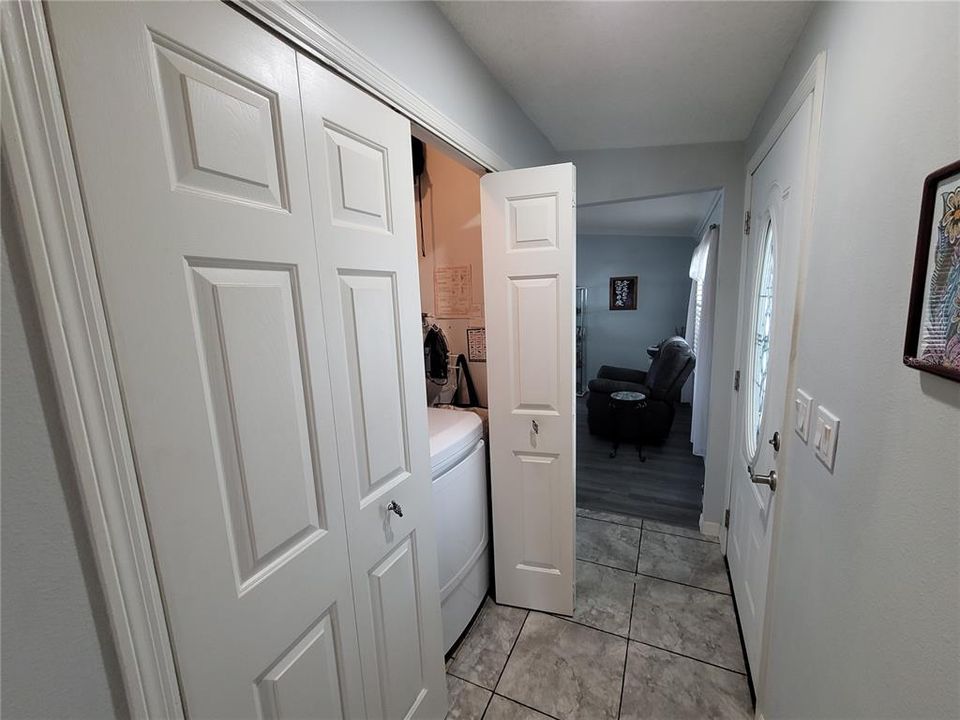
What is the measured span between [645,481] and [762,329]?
1.82 metres

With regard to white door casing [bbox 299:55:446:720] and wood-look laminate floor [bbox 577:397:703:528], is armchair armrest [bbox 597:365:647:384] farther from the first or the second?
white door casing [bbox 299:55:446:720]

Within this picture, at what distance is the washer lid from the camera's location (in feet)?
5.03

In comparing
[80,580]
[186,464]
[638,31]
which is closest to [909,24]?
[638,31]

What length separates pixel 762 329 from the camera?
1744 mm

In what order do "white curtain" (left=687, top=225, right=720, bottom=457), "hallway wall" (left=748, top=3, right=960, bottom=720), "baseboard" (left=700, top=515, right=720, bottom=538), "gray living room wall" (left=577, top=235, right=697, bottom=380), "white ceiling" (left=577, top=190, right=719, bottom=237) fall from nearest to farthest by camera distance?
"hallway wall" (left=748, top=3, right=960, bottom=720) < "baseboard" (left=700, top=515, right=720, bottom=538) < "white curtain" (left=687, top=225, right=720, bottom=457) < "white ceiling" (left=577, top=190, right=719, bottom=237) < "gray living room wall" (left=577, top=235, right=697, bottom=380)

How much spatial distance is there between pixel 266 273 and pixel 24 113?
0.34 metres

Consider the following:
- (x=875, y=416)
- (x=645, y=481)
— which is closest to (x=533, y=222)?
(x=875, y=416)

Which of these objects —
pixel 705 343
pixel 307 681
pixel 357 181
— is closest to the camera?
pixel 307 681

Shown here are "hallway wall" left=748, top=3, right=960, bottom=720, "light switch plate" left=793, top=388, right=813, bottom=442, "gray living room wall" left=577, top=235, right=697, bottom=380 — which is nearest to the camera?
"hallway wall" left=748, top=3, right=960, bottom=720

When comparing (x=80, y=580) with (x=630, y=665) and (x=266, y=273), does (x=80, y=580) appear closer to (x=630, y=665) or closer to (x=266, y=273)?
(x=266, y=273)

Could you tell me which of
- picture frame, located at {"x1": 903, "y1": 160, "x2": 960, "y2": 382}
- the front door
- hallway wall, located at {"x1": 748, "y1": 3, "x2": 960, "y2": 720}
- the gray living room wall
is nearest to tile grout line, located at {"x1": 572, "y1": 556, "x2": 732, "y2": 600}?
the front door

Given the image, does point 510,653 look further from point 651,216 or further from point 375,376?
point 651,216

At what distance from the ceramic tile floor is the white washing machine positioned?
172 mm

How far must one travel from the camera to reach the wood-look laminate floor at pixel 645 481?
9.10ft
